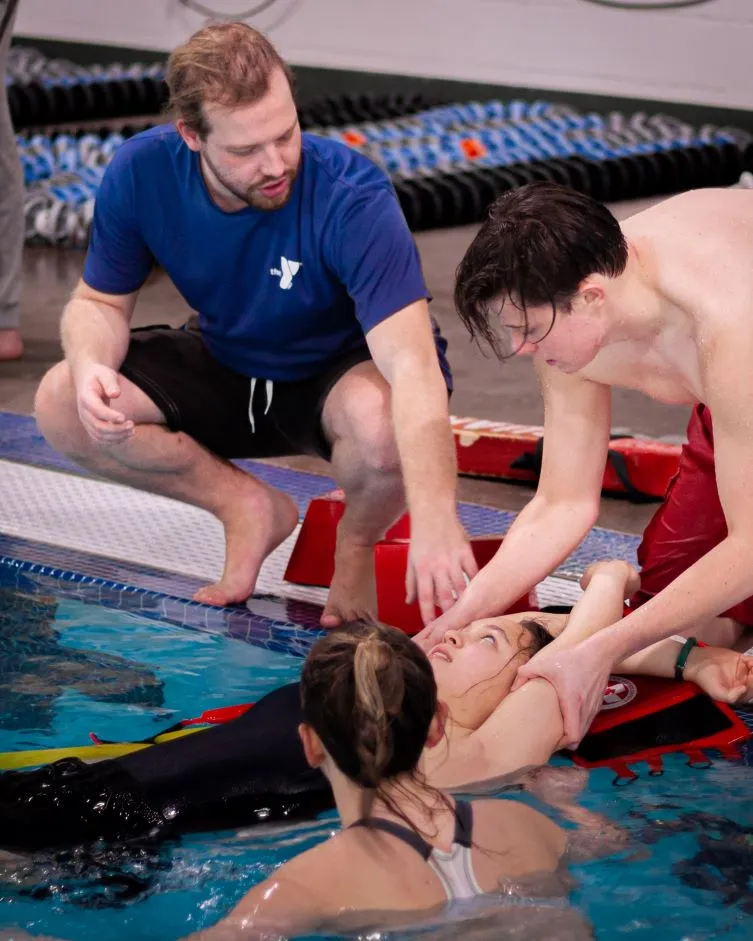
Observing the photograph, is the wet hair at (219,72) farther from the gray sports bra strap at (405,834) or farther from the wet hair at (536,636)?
the gray sports bra strap at (405,834)

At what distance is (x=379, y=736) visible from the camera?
84.0 inches

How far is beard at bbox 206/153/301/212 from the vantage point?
3.29 m

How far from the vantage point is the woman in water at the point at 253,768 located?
2.50m

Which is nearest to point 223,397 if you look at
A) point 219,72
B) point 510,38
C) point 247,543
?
point 247,543

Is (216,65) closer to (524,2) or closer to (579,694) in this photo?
(579,694)

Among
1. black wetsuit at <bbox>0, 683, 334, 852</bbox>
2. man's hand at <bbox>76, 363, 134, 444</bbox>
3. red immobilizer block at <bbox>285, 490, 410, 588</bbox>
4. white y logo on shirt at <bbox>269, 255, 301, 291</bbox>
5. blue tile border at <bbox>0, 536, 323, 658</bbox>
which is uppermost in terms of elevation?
white y logo on shirt at <bbox>269, 255, 301, 291</bbox>

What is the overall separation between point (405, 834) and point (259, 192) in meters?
1.62

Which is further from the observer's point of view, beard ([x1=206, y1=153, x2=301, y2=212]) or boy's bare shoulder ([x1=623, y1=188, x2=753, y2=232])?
beard ([x1=206, y1=153, x2=301, y2=212])

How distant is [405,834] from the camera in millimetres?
2188

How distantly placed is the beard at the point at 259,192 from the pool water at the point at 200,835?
3.18ft

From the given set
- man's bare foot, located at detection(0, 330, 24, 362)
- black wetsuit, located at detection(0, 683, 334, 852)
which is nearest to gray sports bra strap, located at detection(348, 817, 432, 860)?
black wetsuit, located at detection(0, 683, 334, 852)

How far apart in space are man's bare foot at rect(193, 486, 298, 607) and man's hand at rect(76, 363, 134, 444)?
1.40 feet

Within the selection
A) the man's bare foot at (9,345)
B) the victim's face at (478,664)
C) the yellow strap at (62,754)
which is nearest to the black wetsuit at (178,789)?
the yellow strap at (62,754)

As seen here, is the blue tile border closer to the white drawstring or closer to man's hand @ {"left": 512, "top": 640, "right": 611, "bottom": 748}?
the white drawstring
